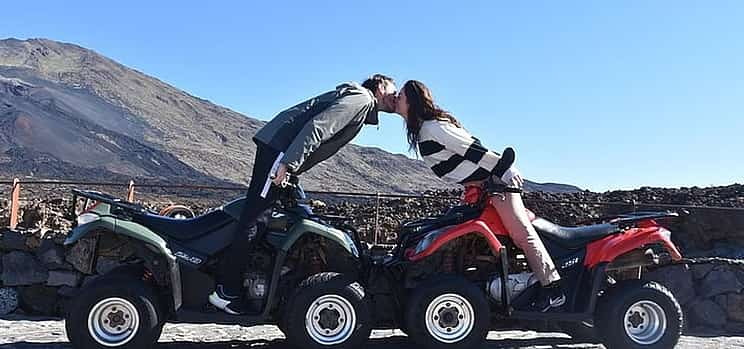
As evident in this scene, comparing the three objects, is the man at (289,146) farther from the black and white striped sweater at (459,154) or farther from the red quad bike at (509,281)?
the red quad bike at (509,281)

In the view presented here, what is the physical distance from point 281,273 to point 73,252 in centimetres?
354

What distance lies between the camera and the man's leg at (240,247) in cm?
544

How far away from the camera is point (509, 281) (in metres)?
5.79

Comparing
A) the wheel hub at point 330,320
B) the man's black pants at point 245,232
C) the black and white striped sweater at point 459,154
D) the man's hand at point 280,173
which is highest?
the black and white striped sweater at point 459,154

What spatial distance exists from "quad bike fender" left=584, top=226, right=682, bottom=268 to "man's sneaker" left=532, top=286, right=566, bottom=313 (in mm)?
278

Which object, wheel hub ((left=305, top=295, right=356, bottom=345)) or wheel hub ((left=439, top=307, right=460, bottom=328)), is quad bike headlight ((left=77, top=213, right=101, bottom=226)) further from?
wheel hub ((left=439, top=307, right=460, bottom=328))

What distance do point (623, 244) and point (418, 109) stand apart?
1.70 metres

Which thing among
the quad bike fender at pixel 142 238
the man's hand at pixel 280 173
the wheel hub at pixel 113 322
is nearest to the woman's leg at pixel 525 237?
the man's hand at pixel 280 173

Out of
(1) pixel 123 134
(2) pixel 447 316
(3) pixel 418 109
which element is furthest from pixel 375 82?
(1) pixel 123 134

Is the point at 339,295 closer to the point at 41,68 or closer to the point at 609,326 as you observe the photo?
the point at 609,326

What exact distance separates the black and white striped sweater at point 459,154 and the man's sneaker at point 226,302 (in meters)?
1.67

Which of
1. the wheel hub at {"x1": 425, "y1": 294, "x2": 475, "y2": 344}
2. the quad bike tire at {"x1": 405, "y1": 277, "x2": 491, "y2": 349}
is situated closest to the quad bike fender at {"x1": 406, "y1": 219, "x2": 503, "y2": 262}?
the quad bike tire at {"x1": 405, "y1": 277, "x2": 491, "y2": 349}

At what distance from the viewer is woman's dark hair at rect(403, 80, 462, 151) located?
5949 mm

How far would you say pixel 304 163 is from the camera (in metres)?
5.60
